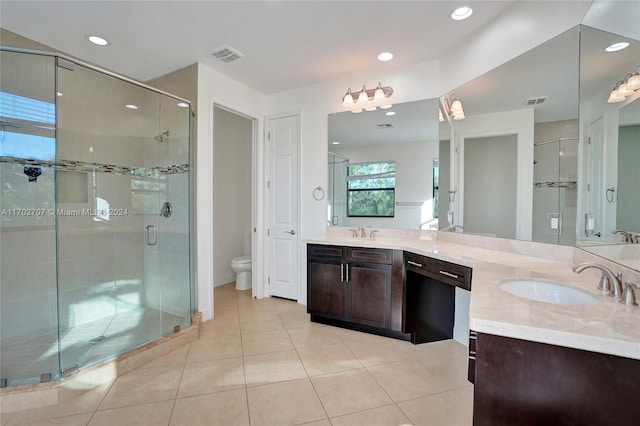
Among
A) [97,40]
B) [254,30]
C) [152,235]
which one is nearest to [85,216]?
[152,235]

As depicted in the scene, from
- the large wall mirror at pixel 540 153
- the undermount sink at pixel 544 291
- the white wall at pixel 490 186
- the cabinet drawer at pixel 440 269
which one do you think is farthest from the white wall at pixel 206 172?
the undermount sink at pixel 544 291

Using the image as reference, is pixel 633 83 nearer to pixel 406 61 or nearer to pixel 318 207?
pixel 406 61

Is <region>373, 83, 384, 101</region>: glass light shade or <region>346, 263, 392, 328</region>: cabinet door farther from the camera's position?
<region>373, 83, 384, 101</region>: glass light shade

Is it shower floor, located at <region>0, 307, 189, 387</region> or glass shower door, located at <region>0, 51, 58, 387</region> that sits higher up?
glass shower door, located at <region>0, 51, 58, 387</region>

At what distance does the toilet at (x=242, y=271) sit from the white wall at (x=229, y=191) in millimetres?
429

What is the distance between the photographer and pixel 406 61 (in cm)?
281

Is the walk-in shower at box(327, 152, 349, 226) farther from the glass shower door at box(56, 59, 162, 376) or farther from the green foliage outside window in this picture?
the glass shower door at box(56, 59, 162, 376)

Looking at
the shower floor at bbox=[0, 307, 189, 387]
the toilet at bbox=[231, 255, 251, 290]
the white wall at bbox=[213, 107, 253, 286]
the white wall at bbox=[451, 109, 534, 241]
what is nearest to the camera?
the shower floor at bbox=[0, 307, 189, 387]

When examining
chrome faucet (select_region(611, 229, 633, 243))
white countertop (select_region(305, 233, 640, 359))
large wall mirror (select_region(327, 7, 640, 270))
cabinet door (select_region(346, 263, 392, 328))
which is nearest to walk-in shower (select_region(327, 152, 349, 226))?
large wall mirror (select_region(327, 7, 640, 270))

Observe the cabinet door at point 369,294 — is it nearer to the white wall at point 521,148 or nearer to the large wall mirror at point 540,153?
the large wall mirror at point 540,153

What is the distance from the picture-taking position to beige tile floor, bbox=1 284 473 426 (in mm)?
1589

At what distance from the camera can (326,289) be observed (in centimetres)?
280

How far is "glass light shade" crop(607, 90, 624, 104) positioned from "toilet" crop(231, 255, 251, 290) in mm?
3711

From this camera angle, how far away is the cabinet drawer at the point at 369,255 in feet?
8.28
